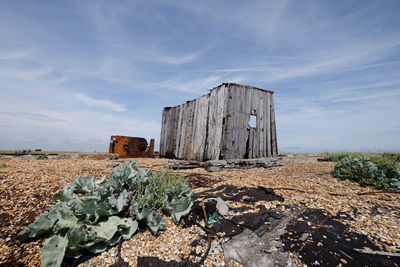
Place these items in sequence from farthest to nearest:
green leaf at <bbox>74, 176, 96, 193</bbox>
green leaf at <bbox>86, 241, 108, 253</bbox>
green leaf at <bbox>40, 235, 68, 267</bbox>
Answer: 1. green leaf at <bbox>74, 176, 96, 193</bbox>
2. green leaf at <bbox>86, 241, 108, 253</bbox>
3. green leaf at <bbox>40, 235, 68, 267</bbox>

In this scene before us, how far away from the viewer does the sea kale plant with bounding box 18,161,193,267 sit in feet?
6.37

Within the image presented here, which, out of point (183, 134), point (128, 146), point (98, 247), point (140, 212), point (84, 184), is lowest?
point (98, 247)

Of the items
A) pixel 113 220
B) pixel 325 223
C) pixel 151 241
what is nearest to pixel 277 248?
pixel 325 223

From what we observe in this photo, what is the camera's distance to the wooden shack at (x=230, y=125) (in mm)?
7152

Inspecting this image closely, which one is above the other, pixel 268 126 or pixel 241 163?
Answer: pixel 268 126

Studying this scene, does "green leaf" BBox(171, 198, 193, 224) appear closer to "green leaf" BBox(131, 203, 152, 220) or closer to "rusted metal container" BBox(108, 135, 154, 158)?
"green leaf" BBox(131, 203, 152, 220)

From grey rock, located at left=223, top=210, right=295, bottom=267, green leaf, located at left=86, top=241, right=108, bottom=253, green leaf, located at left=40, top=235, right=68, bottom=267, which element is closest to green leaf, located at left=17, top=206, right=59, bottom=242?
green leaf, located at left=40, top=235, right=68, bottom=267

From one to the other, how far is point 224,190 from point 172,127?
7320 millimetres

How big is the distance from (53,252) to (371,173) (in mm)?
6274

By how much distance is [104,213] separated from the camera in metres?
2.21

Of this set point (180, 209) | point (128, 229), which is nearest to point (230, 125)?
point (180, 209)

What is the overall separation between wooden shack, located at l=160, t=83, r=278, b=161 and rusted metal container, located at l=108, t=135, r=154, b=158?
7.92 ft

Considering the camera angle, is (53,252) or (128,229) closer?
(53,252)

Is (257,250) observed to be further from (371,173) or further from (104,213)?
(371,173)
